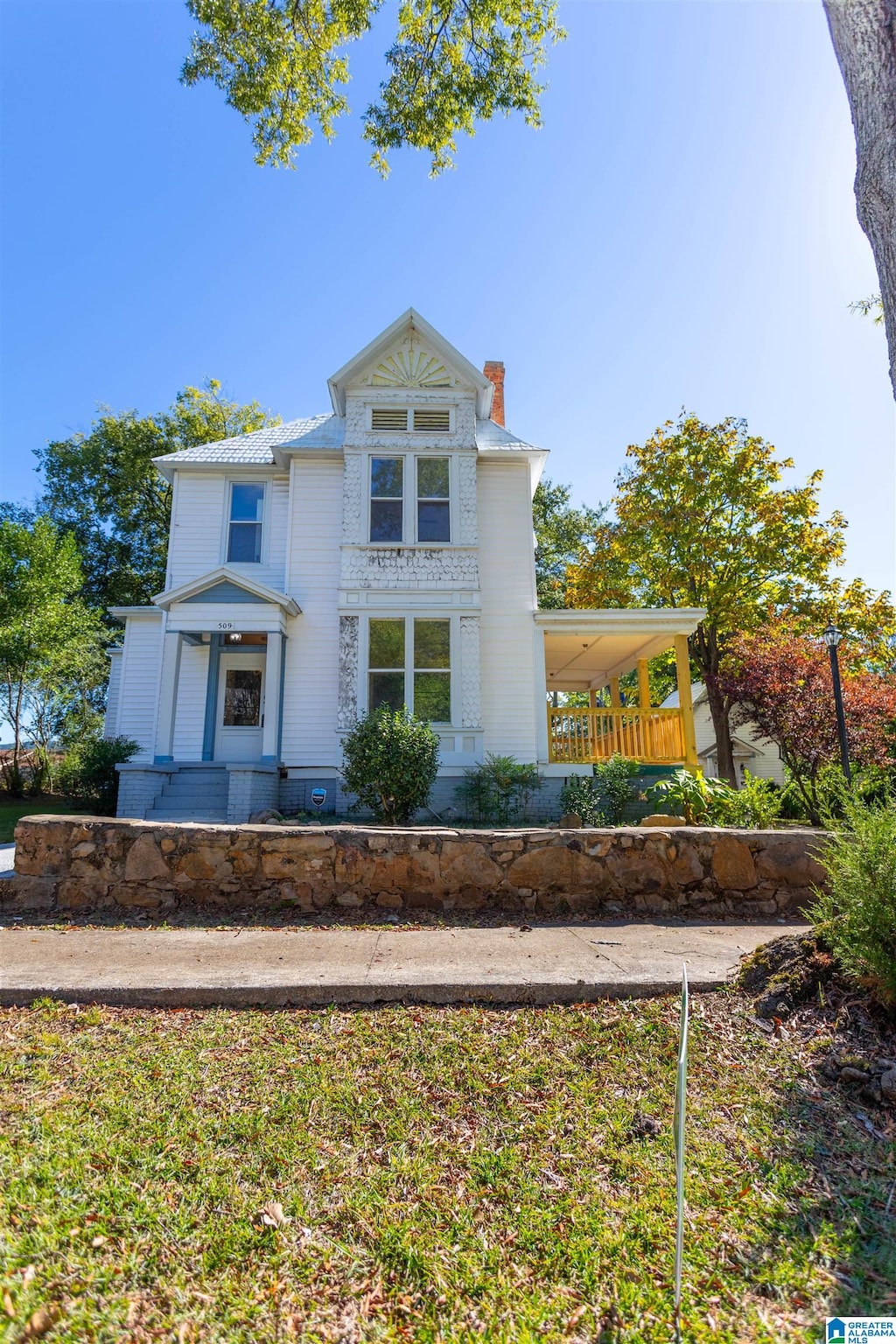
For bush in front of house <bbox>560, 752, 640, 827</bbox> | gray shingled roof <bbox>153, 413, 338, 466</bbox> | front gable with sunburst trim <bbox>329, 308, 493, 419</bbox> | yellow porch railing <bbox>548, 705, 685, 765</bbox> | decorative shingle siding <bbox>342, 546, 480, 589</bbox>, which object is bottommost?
bush in front of house <bbox>560, 752, 640, 827</bbox>

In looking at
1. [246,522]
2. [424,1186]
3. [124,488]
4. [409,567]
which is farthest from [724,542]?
[124,488]

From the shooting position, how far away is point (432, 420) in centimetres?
1296

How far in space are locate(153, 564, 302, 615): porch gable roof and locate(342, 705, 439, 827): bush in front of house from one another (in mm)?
3467

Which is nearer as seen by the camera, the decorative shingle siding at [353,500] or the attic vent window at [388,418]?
the decorative shingle siding at [353,500]

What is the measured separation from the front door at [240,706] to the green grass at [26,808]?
Answer: 8.91ft

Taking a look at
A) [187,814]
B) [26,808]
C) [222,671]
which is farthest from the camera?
[26,808]

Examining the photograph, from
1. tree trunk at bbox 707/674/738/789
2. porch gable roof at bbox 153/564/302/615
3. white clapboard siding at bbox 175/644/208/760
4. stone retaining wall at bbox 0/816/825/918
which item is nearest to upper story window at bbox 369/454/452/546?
porch gable roof at bbox 153/564/302/615

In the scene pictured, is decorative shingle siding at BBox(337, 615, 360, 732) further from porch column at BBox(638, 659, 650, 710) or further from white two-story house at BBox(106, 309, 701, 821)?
porch column at BBox(638, 659, 650, 710)

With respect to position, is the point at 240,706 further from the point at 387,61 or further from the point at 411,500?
the point at 387,61

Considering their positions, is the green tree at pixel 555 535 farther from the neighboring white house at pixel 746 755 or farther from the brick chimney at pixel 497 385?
the brick chimney at pixel 497 385

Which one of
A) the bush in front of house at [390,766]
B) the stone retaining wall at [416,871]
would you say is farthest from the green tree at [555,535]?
the stone retaining wall at [416,871]

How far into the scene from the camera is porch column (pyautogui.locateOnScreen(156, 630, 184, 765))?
1153cm

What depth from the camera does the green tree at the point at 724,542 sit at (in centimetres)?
1644

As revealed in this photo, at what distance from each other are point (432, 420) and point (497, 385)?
3335mm
